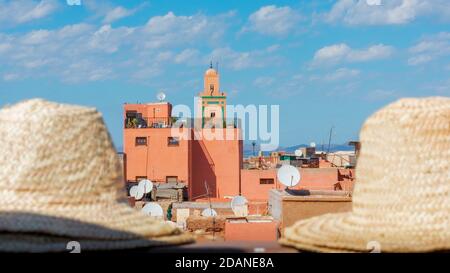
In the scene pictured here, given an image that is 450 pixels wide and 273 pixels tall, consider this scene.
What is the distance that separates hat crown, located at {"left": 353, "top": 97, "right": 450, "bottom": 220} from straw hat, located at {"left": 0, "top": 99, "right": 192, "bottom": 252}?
0.70 meters

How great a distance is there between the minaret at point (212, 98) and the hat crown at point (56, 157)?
36.7 m

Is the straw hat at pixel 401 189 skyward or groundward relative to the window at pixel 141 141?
groundward

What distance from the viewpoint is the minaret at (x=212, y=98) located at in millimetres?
41469

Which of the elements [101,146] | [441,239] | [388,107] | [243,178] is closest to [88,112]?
[101,146]

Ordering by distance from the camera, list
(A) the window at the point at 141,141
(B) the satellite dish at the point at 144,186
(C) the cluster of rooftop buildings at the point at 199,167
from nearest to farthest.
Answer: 1. (B) the satellite dish at the point at 144,186
2. (C) the cluster of rooftop buildings at the point at 199,167
3. (A) the window at the point at 141,141

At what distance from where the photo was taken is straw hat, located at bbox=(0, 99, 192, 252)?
252cm

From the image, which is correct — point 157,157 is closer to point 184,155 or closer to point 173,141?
point 173,141

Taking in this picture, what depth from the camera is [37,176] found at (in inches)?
104

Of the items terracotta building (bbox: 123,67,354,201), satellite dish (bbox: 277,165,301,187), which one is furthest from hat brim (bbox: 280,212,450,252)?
terracotta building (bbox: 123,67,354,201)

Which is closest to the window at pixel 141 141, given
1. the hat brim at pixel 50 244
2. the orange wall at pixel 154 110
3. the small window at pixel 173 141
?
the small window at pixel 173 141

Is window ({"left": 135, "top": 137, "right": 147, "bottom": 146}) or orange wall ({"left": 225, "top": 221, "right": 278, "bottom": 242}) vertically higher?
window ({"left": 135, "top": 137, "right": 147, "bottom": 146})

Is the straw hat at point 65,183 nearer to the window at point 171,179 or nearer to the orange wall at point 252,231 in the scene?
the orange wall at point 252,231

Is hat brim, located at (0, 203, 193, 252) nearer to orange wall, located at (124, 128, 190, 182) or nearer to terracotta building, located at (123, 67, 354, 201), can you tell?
terracotta building, located at (123, 67, 354, 201)

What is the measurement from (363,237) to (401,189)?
22 centimetres
